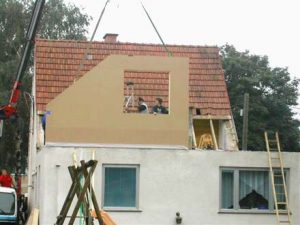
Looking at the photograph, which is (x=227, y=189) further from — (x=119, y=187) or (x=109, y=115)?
(x=109, y=115)

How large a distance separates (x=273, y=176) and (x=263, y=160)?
544 mm

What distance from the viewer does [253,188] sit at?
20.6 metres

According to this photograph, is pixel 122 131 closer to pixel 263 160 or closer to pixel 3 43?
pixel 263 160

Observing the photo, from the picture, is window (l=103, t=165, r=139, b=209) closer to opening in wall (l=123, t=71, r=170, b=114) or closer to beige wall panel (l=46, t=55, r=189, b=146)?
beige wall panel (l=46, t=55, r=189, b=146)

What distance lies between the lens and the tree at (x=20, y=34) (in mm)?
39500

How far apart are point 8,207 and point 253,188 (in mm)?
10022

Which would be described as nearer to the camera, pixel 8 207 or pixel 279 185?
pixel 279 185

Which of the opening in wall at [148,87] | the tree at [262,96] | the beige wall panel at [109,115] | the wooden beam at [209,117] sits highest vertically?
the tree at [262,96]

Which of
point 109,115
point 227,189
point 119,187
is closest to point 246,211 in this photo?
point 227,189

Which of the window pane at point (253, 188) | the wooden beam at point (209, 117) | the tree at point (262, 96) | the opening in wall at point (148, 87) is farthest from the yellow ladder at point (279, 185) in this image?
the tree at point (262, 96)

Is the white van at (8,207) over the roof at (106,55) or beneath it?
beneath

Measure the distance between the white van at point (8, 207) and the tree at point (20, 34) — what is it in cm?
1212

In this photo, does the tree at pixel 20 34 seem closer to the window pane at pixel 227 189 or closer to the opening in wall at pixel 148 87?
the opening in wall at pixel 148 87

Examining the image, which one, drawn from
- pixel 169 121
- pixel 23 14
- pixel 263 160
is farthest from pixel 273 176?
pixel 23 14
